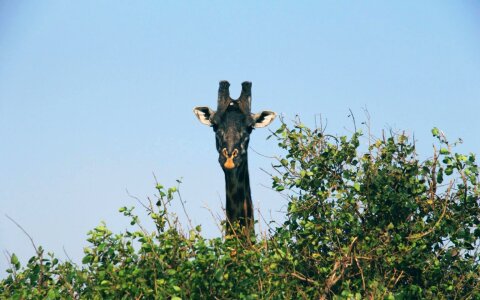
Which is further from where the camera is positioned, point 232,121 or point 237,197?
point 232,121

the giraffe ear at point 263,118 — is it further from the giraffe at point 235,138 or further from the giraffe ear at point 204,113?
the giraffe ear at point 204,113

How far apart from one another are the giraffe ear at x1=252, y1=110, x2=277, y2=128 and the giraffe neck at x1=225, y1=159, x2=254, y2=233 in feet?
3.45

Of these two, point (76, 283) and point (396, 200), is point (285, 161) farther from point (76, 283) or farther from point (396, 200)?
point (76, 283)

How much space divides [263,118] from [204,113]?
46.8 inches

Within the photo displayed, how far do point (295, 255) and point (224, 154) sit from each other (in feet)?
8.98

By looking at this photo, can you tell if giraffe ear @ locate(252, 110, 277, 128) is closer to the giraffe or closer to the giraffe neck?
the giraffe

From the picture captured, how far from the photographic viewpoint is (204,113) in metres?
15.9

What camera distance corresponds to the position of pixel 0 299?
11.8m

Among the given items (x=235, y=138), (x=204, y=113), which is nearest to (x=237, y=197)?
(x=235, y=138)

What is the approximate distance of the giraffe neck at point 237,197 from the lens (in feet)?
48.2

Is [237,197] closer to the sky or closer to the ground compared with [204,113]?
closer to the ground

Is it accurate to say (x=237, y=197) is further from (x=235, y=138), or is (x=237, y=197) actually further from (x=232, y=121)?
(x=232, y=121)

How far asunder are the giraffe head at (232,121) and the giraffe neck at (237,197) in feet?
0.74

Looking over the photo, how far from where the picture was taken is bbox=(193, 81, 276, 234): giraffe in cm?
1459
